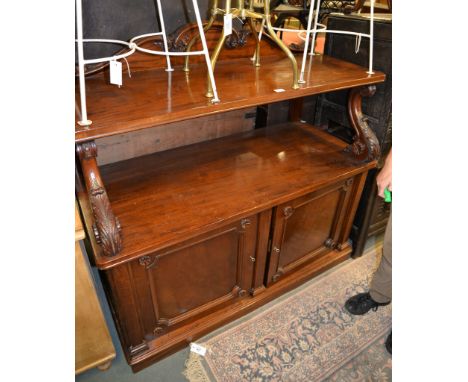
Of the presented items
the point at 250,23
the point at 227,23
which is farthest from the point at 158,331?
the point at 250,23

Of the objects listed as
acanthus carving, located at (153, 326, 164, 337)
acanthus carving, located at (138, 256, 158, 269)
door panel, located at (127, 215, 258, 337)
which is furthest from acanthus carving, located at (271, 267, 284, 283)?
acanthus carving, located at (138, 256, 158, 269)

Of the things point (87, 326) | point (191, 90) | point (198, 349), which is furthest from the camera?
point (198, 349)

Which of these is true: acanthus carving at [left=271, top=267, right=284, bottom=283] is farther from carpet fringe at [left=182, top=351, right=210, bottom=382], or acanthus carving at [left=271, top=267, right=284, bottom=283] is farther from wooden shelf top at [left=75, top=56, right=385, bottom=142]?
wooden shelf top at [left=75, top=56, right=385, bottom=142]

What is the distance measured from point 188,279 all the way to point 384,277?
0.91 metres

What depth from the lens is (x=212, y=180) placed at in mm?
1372

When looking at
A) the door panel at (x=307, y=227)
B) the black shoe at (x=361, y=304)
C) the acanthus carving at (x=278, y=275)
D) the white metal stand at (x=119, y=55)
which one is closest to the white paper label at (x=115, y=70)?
the white metal stand at (x=119, y=55)

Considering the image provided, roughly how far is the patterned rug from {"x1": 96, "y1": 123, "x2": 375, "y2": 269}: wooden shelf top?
676mm

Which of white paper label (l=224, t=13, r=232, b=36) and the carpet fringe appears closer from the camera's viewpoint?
white paper label (l=224, t=13, r=232, b=36)

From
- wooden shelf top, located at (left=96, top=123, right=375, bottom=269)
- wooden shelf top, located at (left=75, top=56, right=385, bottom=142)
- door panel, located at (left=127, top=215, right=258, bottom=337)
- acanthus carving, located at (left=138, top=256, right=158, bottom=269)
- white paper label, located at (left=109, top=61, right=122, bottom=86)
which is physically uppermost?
white paper label, located at (left=109, top=61, right=122, bottom=86)

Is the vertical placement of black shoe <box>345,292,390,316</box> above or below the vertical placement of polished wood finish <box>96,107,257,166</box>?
below

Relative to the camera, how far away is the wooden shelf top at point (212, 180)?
1139 mm

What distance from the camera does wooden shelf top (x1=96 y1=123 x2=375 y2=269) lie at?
114 centimetres

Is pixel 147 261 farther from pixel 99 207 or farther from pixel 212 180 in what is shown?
pixel 212 180

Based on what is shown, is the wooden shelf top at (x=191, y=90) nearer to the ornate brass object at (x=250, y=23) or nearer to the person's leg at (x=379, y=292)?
the ornate brass object at (x=250, y=23)
